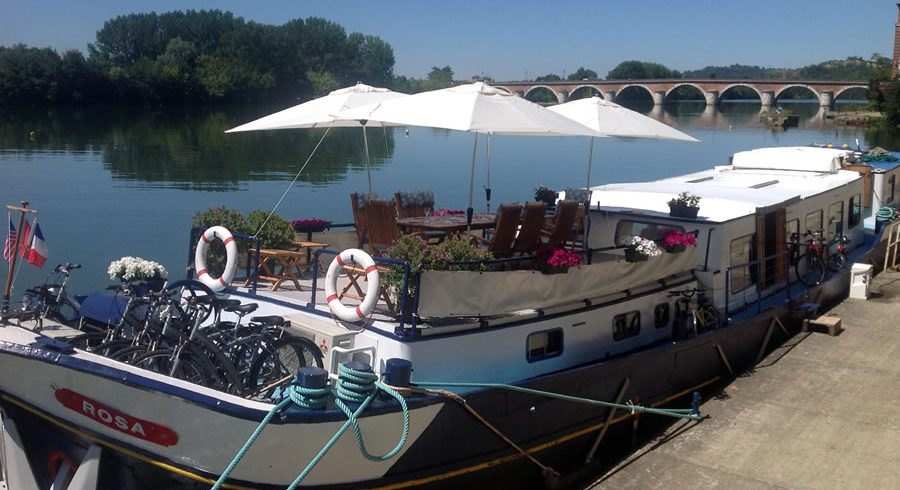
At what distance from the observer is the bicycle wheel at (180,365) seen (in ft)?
22.9

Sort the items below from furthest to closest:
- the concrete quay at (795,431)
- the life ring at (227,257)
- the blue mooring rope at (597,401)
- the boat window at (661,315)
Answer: the boat window at (661,315), the life ring at (227,257), the concrete quay at (795,431), the blue mooring rope at (597,401)

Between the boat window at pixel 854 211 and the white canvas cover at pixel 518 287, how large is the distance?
730 centimetres

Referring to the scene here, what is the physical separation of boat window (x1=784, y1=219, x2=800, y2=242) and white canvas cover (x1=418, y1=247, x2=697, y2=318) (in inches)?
145

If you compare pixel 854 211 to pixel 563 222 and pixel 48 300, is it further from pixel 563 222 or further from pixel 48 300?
pixel 48 300

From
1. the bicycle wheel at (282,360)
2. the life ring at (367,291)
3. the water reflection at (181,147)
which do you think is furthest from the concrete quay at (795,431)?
the water reflection at (181,147)

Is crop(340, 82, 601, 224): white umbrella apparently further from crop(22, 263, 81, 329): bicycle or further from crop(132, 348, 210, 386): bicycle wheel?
crop(22, 263, 81, 329): bicycle

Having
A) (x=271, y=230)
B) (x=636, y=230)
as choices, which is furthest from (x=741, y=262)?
(x=271, y=230)

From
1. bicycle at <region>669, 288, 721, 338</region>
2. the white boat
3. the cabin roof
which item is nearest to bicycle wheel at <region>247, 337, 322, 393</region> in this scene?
the white boat

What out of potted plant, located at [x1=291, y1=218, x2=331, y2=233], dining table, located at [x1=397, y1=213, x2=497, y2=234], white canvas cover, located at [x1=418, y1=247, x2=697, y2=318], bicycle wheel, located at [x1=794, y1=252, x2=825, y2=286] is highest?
dining table, located at [x1=397, y1=213, x2=497, y2=234]

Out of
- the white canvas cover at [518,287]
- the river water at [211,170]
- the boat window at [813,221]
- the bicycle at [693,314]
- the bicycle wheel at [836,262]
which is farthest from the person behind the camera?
the river water at [211,170]

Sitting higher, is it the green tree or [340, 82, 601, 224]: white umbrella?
the green tree

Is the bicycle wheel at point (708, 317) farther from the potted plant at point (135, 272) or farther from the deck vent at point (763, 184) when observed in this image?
the potted plant at point (135, 272)

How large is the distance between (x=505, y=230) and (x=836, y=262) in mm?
7629

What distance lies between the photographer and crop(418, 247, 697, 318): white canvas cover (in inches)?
290
